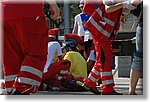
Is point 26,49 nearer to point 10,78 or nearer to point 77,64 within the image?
point 10,78

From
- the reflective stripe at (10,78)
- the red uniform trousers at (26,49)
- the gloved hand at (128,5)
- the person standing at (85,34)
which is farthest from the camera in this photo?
the person standing at (85,34)

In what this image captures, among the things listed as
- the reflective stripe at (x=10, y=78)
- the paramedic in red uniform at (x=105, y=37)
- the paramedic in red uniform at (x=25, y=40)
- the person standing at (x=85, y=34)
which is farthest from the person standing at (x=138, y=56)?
the person standing at (x=85, y=34)

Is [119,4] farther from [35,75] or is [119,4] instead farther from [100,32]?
[35,75]

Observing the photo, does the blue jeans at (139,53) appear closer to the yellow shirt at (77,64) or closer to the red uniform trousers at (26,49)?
the red uniform trousers at (26,49)

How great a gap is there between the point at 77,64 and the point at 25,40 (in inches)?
75.6

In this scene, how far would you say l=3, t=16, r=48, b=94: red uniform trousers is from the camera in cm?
300

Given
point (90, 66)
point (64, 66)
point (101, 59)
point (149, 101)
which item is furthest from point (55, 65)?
point (149, 101)

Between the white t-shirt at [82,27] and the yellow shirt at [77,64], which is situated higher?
the white t-shirt at [82,27]

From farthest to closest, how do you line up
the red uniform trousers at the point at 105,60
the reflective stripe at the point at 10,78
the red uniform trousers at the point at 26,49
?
the red uniform trousers at the point at 105,60, the reflective stripe at the point at 10,78, the red uniform trousers at the point at 26,49

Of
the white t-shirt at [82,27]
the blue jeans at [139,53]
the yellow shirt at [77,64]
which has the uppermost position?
the white t-shirt at [82,27]

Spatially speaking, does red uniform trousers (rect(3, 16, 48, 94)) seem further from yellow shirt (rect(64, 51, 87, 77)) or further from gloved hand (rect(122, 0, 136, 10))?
yellow shirt (rect(64, 51, 87, 77))

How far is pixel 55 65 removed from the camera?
15.2ft

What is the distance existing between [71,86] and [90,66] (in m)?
0.53

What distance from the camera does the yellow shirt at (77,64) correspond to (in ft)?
16.0
